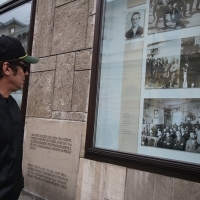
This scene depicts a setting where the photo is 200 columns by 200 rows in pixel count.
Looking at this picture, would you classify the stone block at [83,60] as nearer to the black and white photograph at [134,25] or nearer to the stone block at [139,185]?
the black and white photograph at [134,25]

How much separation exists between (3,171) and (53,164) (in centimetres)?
228

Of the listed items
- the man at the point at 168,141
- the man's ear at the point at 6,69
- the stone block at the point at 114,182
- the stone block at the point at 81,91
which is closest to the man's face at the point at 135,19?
the stone block at the point at 81,91

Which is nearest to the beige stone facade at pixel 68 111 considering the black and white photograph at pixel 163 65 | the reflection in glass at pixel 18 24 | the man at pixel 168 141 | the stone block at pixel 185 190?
the stone block at pixel 185 190

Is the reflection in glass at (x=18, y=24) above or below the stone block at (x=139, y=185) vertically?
above

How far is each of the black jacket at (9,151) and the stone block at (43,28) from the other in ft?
8.83

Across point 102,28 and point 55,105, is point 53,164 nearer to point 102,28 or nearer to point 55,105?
point 55,105

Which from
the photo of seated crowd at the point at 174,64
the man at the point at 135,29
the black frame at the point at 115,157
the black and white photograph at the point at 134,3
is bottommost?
the black frame at the point at 115,157

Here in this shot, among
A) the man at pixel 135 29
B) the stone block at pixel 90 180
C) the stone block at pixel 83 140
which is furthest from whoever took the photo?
the stone block at pixel 83 140

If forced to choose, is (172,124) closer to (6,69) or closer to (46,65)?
(6,69)

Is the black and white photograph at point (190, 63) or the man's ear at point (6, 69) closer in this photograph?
the man's ear at point (6, 69)

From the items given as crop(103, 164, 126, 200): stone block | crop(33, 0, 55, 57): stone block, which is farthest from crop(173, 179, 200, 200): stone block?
crop(33, 0, 55, 57): stone block

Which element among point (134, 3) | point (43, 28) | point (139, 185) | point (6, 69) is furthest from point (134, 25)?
point (6, 69)

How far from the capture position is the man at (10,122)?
170 cm

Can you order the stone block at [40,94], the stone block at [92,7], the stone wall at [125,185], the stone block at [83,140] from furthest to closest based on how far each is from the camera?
1. the stone block at [40,94]
2. the stone block at [92,7]
3. the stone block at [83,140]
4. the stone wall at [125,185]
